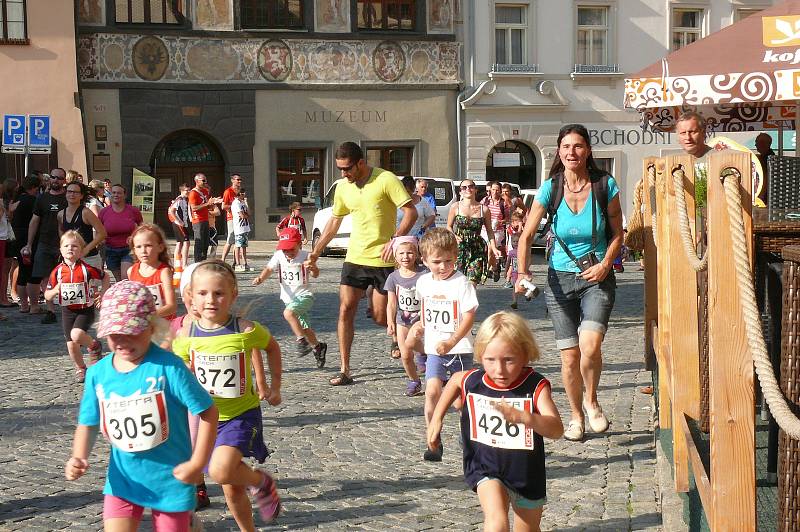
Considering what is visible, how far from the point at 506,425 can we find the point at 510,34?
30648 millimetres

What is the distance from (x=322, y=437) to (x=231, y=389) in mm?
2446

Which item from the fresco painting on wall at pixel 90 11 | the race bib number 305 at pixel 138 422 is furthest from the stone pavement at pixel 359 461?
the fresco painting on wall at pixel 90 11

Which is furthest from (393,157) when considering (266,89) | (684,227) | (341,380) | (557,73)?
(684,227)

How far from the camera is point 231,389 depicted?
5.71 metres

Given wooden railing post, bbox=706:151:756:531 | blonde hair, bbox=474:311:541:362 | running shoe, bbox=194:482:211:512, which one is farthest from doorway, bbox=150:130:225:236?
wooden railing post, bbox=706:151:756:531

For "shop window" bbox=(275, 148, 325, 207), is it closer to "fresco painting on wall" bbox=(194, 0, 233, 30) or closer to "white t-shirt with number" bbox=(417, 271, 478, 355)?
"fresco painting on wall" bbox=(194, 0, 233, 30)

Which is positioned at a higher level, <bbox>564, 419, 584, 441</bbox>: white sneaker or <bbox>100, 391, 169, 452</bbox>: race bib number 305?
<bbox>100, 391, 169, 452</bbox>: race bib number 305

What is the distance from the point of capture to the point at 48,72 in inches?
1205

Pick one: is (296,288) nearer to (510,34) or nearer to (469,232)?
(469,232)

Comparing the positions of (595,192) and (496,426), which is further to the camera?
(595,192)

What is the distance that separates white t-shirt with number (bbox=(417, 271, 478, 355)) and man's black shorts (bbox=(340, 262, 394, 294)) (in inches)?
101

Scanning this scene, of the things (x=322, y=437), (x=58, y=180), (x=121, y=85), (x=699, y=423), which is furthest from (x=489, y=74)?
(x=699, y=423)

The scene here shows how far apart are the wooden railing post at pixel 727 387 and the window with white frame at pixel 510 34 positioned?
102 feet

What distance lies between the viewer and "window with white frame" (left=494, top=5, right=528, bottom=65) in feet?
113
